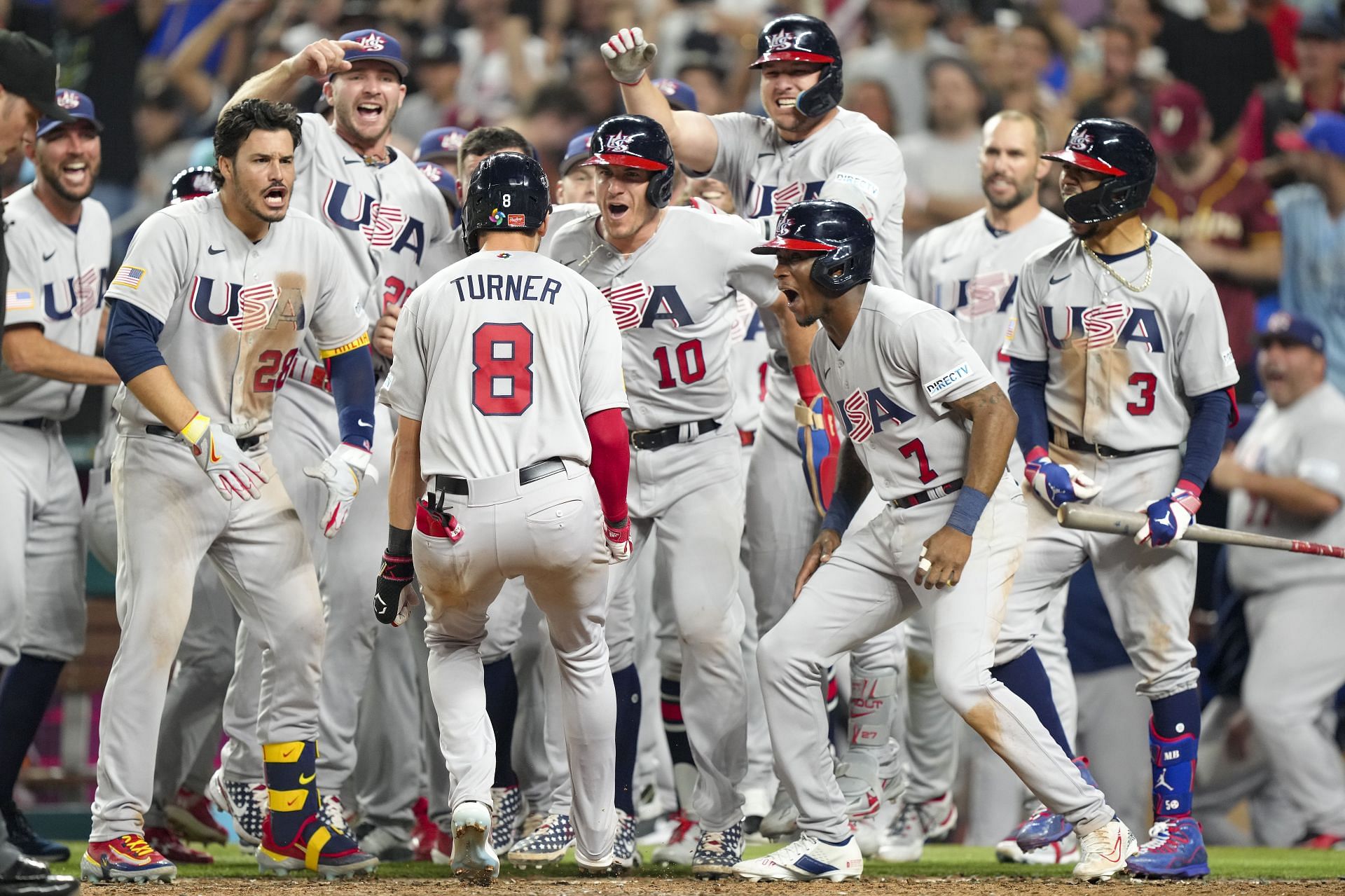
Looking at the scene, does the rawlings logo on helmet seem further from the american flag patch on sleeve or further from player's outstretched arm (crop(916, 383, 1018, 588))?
player's outstretched arm (crop(916, 383, 1018, 588))

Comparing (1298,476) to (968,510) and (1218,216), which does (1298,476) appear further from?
(968,510)

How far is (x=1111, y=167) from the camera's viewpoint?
16.9ft

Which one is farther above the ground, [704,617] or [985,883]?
[704,617]

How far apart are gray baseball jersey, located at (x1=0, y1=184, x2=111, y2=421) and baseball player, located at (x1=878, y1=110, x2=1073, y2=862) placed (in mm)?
3310

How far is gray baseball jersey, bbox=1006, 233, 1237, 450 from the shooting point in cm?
518

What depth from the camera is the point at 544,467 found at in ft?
14.8

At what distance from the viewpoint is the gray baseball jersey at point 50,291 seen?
5.83m

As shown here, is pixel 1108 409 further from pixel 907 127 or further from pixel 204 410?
pixel 907 127

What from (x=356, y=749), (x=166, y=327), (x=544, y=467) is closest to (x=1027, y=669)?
(x=544, y=467)

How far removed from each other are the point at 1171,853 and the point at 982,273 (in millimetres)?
2557

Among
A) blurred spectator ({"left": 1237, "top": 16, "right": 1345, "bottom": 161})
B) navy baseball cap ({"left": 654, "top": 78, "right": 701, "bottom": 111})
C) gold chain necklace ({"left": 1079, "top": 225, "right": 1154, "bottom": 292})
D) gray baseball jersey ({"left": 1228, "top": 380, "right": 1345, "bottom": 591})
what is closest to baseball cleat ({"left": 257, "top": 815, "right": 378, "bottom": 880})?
gold chain necklace ({"left": 1079, "top": 225, "right": 1154, "bottom": 292})

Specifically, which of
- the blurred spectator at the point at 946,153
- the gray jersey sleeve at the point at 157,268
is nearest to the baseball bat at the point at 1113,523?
the gray jersey sleeve at the point at 157,268

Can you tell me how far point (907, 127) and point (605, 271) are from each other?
5.09 metres

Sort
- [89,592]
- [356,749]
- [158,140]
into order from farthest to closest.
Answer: [158,140], [89,592], [356,749]
